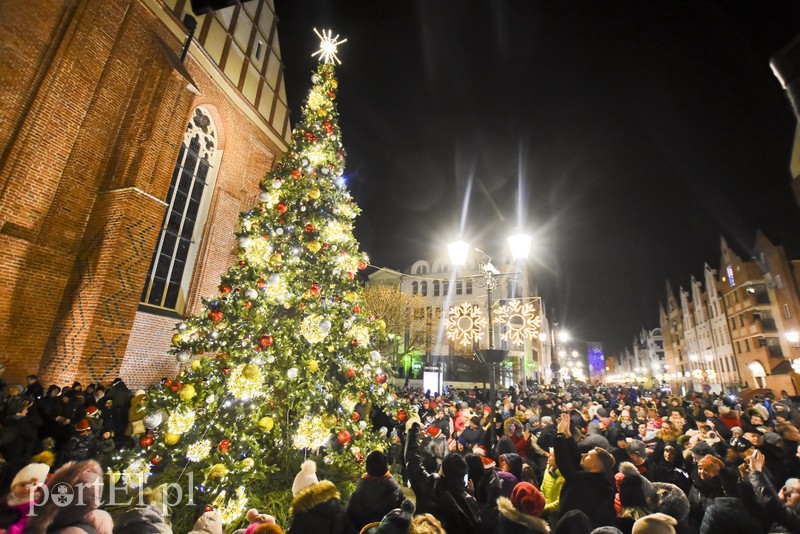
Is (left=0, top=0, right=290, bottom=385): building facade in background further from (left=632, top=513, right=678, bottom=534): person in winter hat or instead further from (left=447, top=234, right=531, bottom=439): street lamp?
(left=632, top=513, right=678, bottom=534): person in winter hat

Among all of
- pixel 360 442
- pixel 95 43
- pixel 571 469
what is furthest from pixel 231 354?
pixel 95 43

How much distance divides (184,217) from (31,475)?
11529 millimetres

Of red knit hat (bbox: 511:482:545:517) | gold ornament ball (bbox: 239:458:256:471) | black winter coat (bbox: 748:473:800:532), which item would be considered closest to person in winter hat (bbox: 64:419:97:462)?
gold ornament ball (bbox: 239:458:256:471)

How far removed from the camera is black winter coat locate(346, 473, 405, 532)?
347 cm

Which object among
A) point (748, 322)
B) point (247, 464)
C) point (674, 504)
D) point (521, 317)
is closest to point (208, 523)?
point (247, 464)

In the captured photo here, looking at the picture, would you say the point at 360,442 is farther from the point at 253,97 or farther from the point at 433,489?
the point at 253,97

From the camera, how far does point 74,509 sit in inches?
92.9

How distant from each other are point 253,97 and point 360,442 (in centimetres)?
1477

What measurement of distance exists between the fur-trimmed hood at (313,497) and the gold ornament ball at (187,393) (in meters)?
2.90

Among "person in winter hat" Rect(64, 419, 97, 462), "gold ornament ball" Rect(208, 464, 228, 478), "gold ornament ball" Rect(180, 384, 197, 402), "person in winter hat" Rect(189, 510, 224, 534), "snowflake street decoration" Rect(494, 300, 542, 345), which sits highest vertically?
"snowflake street decoration" Rect(494, 300, 542, 345)

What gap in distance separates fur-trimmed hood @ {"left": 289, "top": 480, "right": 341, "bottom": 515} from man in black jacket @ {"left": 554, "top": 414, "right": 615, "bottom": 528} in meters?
2.52

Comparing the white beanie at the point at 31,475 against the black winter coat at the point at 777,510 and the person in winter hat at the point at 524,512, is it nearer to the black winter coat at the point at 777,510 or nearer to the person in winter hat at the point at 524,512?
the person in winter hat at the point at 524,512

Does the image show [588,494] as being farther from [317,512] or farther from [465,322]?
[465,322]

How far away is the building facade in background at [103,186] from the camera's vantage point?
808 centimetres
